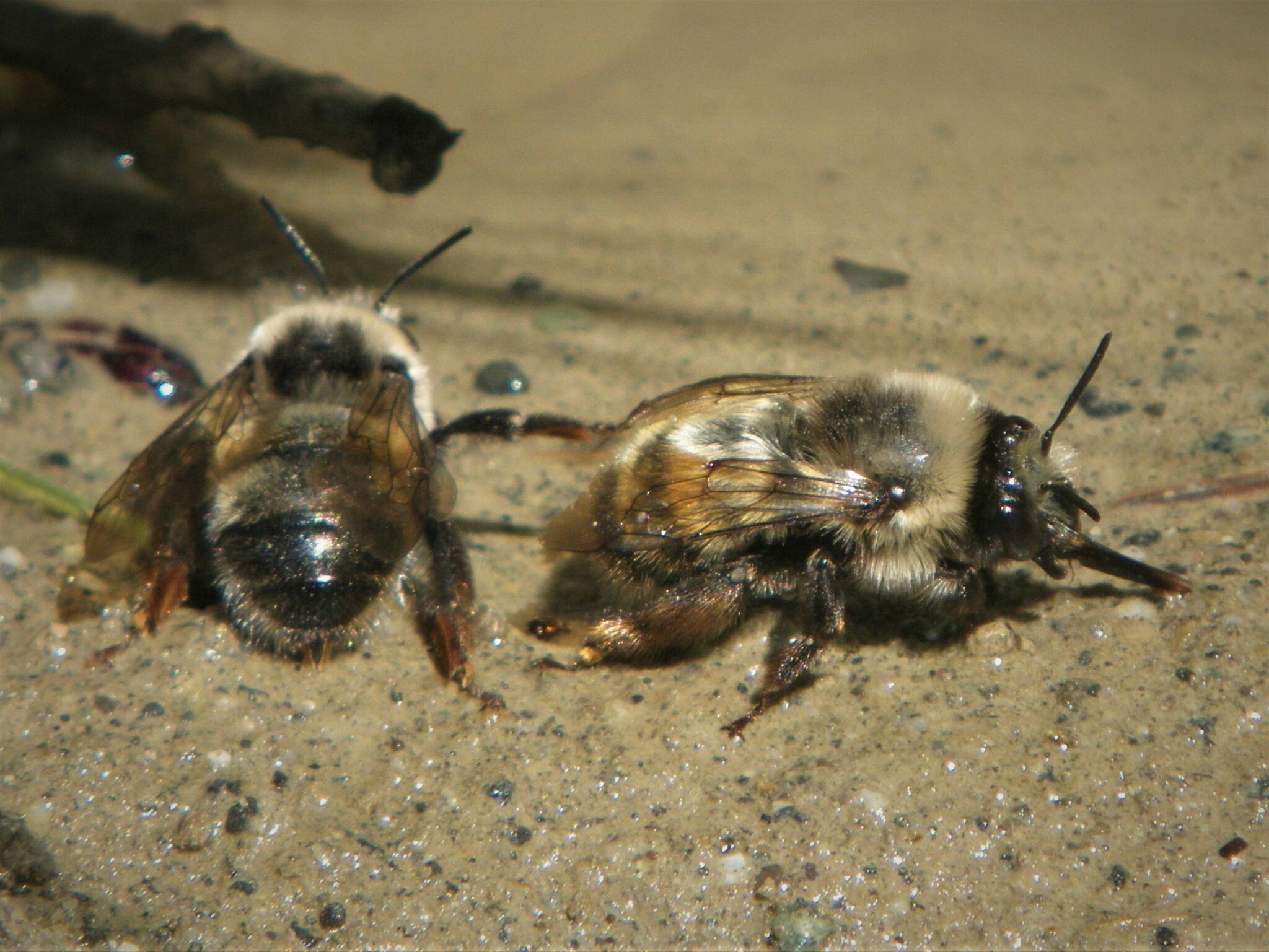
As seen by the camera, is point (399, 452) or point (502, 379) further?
point (502, 379)

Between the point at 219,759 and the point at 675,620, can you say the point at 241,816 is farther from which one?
the point at 675,620

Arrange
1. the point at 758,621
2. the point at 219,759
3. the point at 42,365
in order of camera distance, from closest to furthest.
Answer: the point at 219,759
the point at 758,621
the point at 42,365

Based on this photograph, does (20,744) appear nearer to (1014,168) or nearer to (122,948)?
(122,948)

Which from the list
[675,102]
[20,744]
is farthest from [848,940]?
[675,102]

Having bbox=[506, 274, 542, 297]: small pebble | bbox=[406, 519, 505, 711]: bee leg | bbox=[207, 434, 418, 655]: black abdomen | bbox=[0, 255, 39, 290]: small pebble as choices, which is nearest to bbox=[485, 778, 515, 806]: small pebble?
bbox=[406, 519, 505, 711]: bee leg

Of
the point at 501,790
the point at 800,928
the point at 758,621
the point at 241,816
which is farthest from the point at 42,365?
the point at 800,928

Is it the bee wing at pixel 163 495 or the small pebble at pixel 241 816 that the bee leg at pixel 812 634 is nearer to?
the small pebble at pixel 241 816

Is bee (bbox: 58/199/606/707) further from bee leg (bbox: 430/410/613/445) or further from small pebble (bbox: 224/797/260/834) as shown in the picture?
small pebble (bbox: 224/797/260/834)
